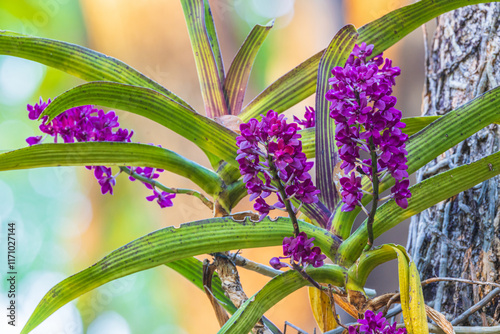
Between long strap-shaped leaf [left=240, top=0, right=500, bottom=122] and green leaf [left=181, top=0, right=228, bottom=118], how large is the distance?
6 cm

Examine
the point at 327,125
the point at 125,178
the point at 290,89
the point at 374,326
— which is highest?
the point at 125,178

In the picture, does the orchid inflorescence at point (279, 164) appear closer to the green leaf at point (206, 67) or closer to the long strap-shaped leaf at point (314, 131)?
the long strap-shaped leaf at point (314, 131)

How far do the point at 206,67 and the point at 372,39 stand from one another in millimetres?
258

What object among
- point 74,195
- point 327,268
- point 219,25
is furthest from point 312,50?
point 327,268

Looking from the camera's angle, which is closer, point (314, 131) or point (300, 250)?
point (300, 250)

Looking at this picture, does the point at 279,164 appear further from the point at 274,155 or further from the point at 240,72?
the point at 240,72

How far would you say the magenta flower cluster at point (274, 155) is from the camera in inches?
14.9

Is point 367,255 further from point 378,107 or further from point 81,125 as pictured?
point 81,125

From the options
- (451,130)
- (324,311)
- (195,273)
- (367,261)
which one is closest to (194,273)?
(195,273)

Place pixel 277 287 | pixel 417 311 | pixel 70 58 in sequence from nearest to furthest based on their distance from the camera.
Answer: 1. pixel 417 311
2. pixel 277 287
3. pixel 70 58

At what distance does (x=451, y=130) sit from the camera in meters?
0.50

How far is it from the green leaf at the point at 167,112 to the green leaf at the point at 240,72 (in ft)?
0.54

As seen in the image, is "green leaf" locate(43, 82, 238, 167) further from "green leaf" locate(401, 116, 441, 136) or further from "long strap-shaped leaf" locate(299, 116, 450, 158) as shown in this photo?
"green leaf" locate(401, 116, 441, 136)

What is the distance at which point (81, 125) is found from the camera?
62 cm
